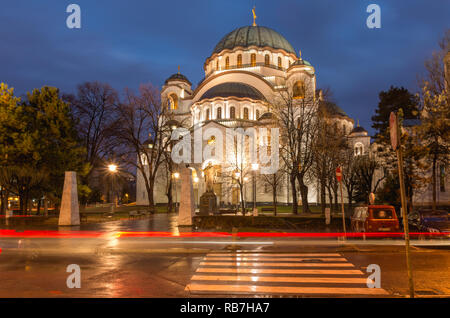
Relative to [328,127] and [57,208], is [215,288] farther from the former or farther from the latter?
[57,208]

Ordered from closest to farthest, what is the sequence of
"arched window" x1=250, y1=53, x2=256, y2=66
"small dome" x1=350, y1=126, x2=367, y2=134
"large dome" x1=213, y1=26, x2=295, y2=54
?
1. "small dome" x1=350, y1=126, x2=367, y2=134
2. "arched window" x1=250, y1=53, x2=256, y2=66
3. "large dome" x1=213, y1=26, x2=295, y2=54

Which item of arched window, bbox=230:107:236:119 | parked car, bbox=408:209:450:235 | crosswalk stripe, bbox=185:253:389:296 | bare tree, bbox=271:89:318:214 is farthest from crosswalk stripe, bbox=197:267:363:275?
arched window, bbox=230:107:236:119

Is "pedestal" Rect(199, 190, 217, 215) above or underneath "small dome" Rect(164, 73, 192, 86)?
underneath

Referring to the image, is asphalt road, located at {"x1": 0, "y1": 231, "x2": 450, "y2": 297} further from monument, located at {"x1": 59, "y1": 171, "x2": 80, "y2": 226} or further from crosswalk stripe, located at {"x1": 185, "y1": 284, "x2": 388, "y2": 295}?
monument, located at {"x1": 59, "y1": 171, "x2": 80, "y2": 226}

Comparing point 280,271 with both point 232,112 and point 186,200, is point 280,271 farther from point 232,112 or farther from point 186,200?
point 232,112

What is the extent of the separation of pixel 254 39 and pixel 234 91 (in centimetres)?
1370

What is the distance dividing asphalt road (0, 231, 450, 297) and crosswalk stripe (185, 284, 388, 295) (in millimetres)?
19

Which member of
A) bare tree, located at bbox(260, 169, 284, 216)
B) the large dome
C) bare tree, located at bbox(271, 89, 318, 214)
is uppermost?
the large dome

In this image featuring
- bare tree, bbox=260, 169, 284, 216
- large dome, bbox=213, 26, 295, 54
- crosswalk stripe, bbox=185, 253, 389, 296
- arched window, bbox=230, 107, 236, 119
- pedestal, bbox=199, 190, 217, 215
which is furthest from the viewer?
large dome, bbox=213, 26, 295, 54

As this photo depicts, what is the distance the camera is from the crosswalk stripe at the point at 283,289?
6.88 metres

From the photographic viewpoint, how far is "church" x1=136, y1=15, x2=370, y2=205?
51812 mm

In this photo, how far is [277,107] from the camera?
27469mm

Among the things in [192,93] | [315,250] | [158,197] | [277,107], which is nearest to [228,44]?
[192,93]

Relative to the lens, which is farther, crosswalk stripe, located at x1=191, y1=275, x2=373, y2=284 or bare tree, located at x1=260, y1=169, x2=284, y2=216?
bare tree, located at x1=260, y1=169, x2=284, y2=216
